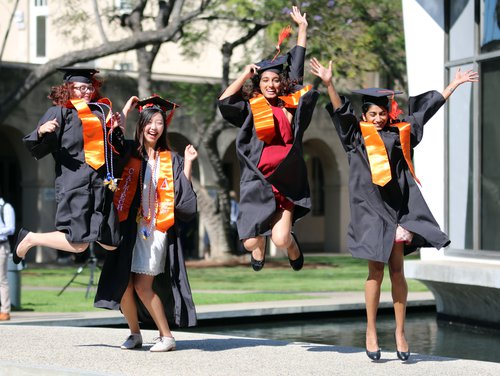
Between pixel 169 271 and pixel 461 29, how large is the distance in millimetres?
6730

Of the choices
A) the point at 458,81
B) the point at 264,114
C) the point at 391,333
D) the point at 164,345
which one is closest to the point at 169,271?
the point at 164,345

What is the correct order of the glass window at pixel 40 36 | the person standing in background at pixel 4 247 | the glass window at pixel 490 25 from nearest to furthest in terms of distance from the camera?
the glass window at pixel 490 25 < the person standing in background at pixel 4 247 < the glass window at pixel 40 36

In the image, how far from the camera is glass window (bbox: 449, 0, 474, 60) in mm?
14906

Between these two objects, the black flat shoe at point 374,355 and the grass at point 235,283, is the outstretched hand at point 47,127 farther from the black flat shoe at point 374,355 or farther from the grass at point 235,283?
the grass at point 235,283

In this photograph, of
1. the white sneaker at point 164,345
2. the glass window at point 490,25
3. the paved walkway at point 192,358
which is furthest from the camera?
the glass window at point 490,25

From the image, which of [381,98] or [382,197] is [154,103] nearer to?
[381,98]

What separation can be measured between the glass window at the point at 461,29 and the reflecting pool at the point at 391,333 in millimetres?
3315

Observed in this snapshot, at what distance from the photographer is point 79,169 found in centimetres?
949

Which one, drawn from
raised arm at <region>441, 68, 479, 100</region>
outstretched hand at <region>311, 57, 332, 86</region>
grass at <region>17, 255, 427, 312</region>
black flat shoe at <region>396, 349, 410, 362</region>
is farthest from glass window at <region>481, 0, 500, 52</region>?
black flat shoe at <region>396, 349, 410, 362</region>

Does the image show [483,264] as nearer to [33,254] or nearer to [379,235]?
[379,235]

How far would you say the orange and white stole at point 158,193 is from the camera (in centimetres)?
965

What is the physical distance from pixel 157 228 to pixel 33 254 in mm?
26969

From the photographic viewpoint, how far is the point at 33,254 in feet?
118

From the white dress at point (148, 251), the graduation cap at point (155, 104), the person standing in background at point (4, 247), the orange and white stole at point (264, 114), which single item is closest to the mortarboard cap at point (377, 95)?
the orange and white stole at point (264, 114)
